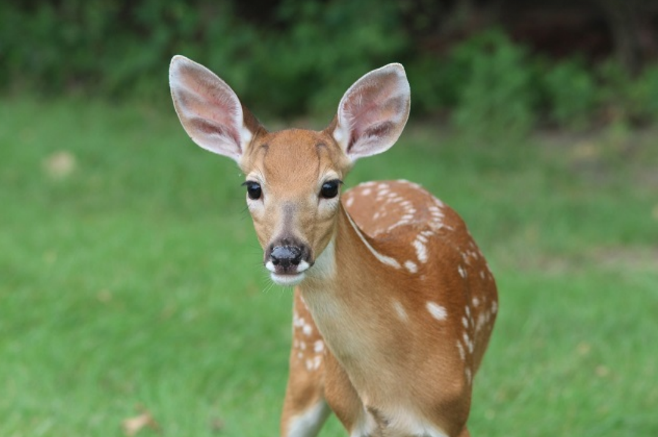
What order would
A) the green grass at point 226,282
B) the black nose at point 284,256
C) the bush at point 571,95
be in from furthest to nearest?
the bush at point 571,95 < the green grass at point 226,282 < the black nose at point 284,256

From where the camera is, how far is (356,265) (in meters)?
3.31

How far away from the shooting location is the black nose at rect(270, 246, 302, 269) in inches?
115

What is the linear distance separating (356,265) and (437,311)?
350 millimetres

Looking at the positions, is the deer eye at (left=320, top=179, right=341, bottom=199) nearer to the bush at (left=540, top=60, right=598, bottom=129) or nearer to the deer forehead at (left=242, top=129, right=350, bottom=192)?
the deer forehead at (left=242, top=129, right=350, bottom=192)

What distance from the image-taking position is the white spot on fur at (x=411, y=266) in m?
3.57

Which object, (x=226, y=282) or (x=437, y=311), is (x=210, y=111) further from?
(x=226, y=282)

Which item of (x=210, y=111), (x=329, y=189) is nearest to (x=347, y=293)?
(x=329, y=189)

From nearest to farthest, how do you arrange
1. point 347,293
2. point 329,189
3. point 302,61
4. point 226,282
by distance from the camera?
1. point 329,189
2. point 347,293
3. point 226,282
4. point 302,61

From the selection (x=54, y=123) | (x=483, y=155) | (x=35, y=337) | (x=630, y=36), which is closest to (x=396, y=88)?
(x=35, y=337)

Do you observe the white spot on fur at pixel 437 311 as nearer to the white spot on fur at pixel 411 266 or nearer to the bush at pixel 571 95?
the white spot on fur at pixel 411 266

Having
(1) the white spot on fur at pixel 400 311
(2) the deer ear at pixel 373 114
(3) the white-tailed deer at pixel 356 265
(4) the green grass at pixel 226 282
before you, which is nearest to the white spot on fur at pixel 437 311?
(3) the white-tailed deer at pixel 356 265

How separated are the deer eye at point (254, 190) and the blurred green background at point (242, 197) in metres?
1.09

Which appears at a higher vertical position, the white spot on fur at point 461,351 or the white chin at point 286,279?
the white chin at point 286,279

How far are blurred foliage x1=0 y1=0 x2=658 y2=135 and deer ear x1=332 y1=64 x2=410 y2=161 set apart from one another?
23.6ft
